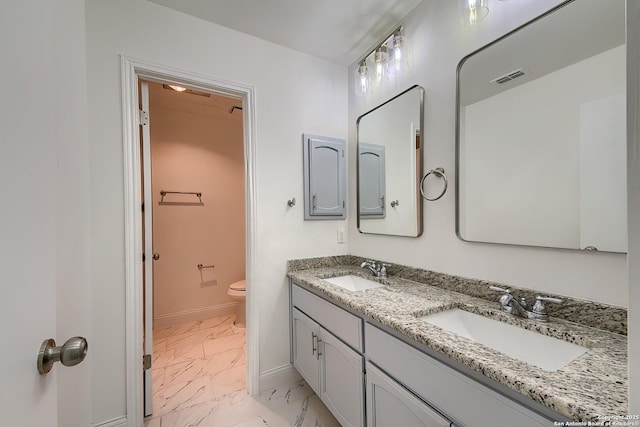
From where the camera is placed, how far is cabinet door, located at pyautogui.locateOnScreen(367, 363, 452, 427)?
861 millimetres

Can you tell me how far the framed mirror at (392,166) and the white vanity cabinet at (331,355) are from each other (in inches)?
26.9

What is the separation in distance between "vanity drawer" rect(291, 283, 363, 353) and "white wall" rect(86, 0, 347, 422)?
0.27m

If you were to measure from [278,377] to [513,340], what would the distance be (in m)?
1.53

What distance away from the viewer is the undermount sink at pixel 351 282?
1688mm

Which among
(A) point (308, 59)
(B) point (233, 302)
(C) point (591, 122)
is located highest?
(A) point (308, 59)

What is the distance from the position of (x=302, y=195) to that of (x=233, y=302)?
6.44ft

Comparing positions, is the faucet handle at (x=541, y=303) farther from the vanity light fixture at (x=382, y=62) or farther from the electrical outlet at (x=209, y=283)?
the electrical outlet at (x=209, y=283)

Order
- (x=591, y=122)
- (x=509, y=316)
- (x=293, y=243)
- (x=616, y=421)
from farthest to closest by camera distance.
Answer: (x=293, y=243) < (x=509, y=316) < (x=591, y=122) < (x=616, y=421)

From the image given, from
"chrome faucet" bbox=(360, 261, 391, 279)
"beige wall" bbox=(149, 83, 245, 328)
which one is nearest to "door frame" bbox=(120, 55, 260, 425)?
"beige wall" bbox=(149, 83, 245, 328)

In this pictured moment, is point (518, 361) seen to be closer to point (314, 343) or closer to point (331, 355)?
point (331, 355)

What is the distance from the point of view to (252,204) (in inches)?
68.7

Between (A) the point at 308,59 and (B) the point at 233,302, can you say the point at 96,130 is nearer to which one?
(A) the point at 308,59

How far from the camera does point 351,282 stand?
177cm

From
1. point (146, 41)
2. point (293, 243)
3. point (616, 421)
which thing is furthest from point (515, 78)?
point (146, 41)
